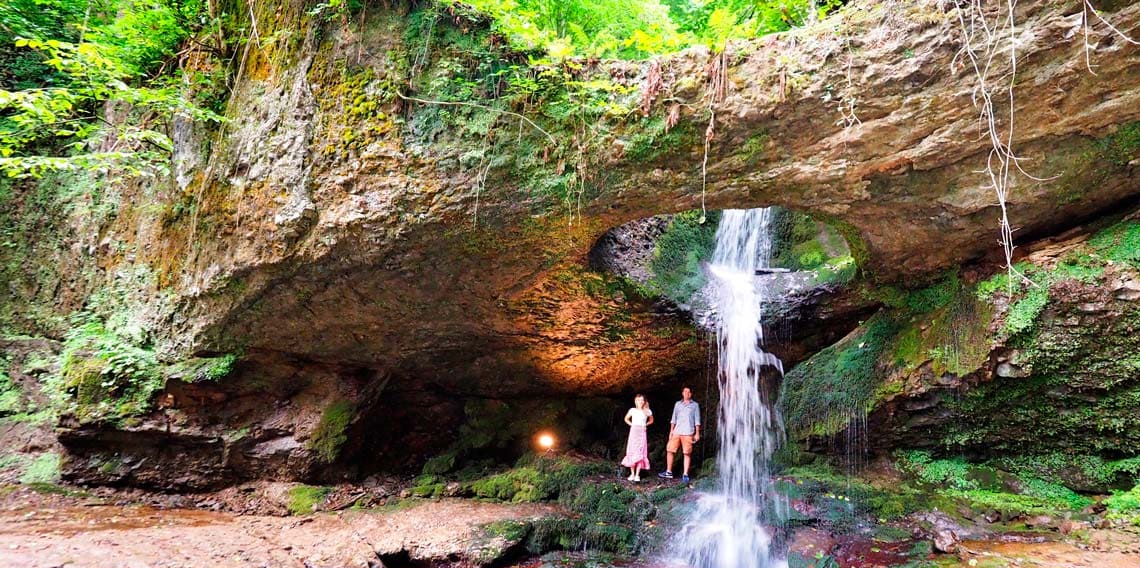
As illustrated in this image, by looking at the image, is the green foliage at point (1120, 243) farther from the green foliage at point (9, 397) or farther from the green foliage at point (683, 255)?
the green foliage at point (9, 397)

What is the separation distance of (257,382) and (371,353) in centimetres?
171

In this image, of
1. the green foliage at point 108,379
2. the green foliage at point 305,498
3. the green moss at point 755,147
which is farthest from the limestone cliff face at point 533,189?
the green foliage at point 305,498

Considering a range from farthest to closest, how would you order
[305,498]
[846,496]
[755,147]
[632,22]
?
[632,22]
[305,498]
[846,496]
[755,147]

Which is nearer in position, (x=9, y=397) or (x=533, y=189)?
(x=533, y=189)

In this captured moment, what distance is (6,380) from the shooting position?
8.87 meters

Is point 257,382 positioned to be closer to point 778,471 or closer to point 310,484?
point 310,484

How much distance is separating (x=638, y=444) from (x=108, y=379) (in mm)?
7506

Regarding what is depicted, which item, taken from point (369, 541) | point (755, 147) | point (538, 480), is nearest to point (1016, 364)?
point (755, 147)

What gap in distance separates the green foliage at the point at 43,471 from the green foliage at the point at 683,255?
863 centimetres

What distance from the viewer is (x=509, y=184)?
5.91 metres

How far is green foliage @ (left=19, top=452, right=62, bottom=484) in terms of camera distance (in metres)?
7.28

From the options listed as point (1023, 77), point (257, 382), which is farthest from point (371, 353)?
point (1023, 77)

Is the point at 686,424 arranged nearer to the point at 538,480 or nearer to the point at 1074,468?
the point at 538,480

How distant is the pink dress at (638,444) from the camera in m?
8.51
